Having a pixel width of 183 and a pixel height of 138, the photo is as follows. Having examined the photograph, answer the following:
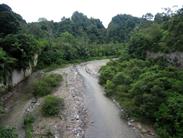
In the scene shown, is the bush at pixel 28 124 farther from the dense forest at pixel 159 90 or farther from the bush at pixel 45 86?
the dense forest at pixel 159 90

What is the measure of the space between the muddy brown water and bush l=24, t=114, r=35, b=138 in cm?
335

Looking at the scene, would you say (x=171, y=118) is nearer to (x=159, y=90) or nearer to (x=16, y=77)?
(x=159, y=90)

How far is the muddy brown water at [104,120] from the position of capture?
14.2 m

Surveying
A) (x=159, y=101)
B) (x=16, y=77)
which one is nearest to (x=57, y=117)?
(x=159, y=101)

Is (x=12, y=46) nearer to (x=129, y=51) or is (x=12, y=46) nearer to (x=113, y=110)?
(x=113, y=110)

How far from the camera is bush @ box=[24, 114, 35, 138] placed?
13797 mm

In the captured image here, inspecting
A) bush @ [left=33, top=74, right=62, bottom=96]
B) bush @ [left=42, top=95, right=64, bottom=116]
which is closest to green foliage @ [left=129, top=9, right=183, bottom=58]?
bush @ [left=33, top=74, right=62, bottom=96]

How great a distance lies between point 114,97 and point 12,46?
11.7 m

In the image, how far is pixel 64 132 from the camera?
14.3 m

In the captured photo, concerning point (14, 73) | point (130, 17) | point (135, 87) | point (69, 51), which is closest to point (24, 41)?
point (14, 73)

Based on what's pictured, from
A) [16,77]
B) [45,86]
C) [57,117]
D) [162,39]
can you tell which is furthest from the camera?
[162,39]

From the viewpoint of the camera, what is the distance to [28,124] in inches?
600

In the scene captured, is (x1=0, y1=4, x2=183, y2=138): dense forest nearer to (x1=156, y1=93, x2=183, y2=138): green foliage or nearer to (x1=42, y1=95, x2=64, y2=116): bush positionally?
(x1=156, y1=93, x2=183, y2=138): green foliage

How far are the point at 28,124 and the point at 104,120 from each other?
5108mm
